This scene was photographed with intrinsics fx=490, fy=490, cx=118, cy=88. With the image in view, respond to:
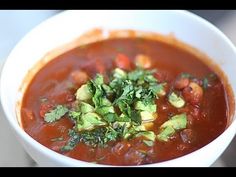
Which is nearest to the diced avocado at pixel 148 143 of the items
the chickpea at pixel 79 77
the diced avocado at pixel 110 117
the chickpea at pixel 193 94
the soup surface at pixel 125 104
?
the soup surface at pixel 125 104

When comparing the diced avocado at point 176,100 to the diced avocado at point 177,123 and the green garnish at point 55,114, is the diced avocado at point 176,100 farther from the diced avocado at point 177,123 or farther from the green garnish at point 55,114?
the green garnish at point 55,114

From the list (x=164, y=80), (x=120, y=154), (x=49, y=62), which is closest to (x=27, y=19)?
(x=49, y=62)

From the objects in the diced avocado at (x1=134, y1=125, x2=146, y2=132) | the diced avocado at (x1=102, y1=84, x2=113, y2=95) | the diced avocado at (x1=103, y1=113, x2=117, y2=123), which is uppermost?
the diced avocado at (x1=102, y1=84, x2=113, y2=95)

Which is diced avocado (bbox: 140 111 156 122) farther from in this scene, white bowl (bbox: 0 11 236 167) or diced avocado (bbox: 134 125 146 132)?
white bowl (bbox: 0 11 236 167)

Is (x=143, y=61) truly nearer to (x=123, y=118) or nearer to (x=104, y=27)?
(x=104, y=27)

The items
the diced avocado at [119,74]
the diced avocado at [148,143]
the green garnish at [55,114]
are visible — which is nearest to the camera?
the diced avocado at [148,143]

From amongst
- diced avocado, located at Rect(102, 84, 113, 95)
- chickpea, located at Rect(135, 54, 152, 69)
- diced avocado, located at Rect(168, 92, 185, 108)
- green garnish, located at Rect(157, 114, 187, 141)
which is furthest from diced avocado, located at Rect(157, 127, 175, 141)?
chickpea, located at Rect(135, 54, 152, 69)

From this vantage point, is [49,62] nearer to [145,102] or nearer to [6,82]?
[6,82]
